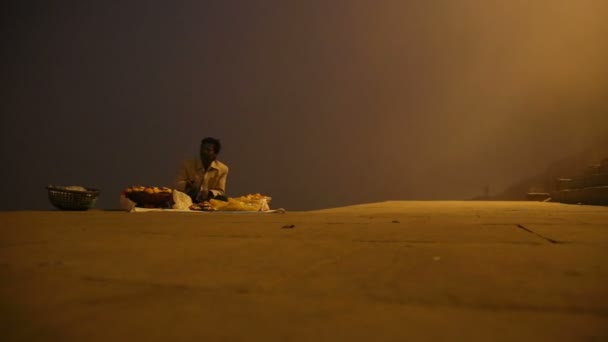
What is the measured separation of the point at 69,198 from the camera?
19.4 feet

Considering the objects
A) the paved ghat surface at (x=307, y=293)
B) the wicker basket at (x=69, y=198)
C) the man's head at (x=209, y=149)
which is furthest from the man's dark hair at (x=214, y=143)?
the paved ghat surface at (x=307, y=293)

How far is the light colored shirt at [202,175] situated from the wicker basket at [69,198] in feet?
4.32

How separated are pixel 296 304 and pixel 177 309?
0.75 ft

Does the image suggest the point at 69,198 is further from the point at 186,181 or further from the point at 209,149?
the point at 209,149

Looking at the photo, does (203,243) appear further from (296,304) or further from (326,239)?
(296,304)

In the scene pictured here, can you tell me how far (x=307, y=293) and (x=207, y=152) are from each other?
6.22 meters

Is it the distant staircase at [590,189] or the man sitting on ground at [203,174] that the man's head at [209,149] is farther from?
the distant staircase at [590,189]

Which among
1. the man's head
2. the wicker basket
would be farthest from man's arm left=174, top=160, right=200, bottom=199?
the wicker basket

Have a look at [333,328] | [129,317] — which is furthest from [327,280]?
[129,317]

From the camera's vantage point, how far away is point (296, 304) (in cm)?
84

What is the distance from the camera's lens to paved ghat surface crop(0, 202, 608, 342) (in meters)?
0.69

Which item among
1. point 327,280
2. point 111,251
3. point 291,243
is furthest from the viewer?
point 291,243

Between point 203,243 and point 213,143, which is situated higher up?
point 213,143

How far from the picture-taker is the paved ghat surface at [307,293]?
2.26ft
